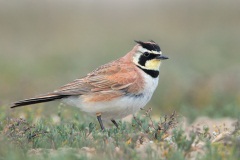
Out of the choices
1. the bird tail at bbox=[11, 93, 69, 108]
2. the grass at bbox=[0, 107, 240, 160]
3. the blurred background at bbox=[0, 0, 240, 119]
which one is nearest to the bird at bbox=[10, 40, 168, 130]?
the bird tail at bbox=[11, 93, 69, 108]

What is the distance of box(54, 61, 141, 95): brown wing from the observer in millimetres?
7984

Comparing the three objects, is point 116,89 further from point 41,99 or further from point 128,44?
point 128,44

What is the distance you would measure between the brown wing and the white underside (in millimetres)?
135

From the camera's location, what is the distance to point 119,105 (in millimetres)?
7805

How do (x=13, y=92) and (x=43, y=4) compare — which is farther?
(x=43, y=4)

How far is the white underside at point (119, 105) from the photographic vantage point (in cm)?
782

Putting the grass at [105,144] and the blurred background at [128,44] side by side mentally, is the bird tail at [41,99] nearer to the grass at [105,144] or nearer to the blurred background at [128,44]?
the grass at [105,144]

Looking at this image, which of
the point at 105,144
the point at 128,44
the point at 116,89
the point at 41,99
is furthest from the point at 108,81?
the point at 128,44

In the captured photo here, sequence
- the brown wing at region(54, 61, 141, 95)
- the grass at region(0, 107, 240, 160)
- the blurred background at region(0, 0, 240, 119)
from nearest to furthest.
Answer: the grass at region(0, 107, 240, 160) → the brown wing at region(54, 61, 141, 95) → the blurred background at region(0, 0, 240, 119)

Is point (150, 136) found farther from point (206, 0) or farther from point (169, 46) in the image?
point (206, 0)

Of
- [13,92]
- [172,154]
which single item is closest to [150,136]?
[172,154]

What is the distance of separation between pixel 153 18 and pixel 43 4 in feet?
16.5

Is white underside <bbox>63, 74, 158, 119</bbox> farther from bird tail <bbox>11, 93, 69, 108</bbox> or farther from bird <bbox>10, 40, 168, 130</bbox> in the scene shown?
bird tail <bbox>11, 93, 69, 108</bbox>

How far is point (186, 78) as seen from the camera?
48.3ft
